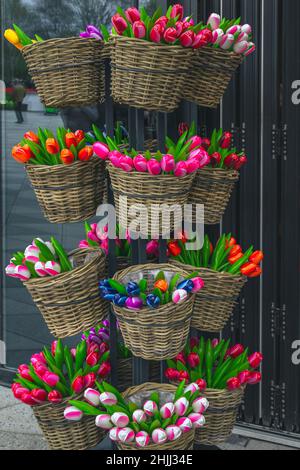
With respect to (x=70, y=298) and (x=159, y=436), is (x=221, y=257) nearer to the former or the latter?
(x=70, y=298)

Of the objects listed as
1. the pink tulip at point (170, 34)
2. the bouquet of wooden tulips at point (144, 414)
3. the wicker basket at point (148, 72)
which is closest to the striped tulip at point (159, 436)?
the bouquet of wooden tulips at point (144, 414)

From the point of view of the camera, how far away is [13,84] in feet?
13.2

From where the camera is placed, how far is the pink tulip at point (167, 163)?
2.50 m

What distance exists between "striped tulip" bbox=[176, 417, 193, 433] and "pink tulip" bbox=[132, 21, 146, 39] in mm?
1298

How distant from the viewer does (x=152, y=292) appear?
2656mm

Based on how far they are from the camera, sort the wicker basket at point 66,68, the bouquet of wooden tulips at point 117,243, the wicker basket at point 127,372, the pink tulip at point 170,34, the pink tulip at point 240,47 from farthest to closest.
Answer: the wicker basket at point 127,372, the bouquet of wooden tulips at point 117,243, the pink tulip at point 240,47, the wicker basket at point 66,68, the pink tulip at point 170,34

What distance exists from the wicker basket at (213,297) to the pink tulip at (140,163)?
446 millimetres

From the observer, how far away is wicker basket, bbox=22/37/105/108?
103 inches

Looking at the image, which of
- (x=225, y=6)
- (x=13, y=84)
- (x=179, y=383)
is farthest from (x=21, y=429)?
(x=225, y=6)

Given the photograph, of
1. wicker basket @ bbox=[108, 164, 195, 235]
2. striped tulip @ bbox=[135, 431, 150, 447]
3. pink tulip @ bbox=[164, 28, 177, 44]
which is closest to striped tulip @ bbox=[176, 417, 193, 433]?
striped tulip @ bbox=[135, 431, 150, 447]

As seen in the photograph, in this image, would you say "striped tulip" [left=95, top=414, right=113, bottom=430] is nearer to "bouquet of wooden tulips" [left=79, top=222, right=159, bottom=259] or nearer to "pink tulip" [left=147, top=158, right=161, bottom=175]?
"bouquet of wooden tulips" [left=79, top=222, right=159, bottom=259]

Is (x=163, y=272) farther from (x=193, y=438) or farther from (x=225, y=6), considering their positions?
(x=225, y=6)

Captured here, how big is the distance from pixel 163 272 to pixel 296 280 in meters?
0.86

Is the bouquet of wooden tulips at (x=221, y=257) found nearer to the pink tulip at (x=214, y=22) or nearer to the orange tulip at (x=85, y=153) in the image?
the orange tulip at (x=85, y=153)
